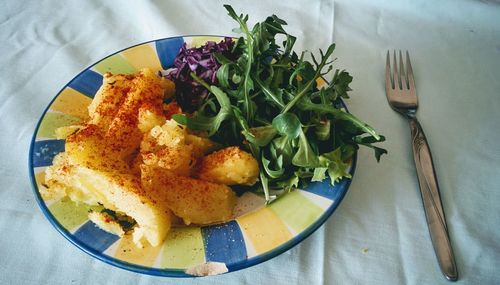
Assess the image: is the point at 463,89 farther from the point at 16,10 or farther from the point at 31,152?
the point at 16,10

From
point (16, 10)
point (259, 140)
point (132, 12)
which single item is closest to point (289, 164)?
point (259, 140)

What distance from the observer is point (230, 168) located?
769 mm

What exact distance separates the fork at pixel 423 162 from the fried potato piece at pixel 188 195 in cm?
46

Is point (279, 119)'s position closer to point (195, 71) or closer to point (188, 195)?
point (188, 195)

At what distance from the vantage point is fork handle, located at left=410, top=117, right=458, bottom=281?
2.55ft

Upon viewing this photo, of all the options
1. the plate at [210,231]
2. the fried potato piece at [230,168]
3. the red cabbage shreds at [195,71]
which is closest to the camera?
the plate at [210,231]

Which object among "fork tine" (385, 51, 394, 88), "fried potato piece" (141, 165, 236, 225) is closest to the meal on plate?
"fried potato piece" (141, 165, 236, 225)

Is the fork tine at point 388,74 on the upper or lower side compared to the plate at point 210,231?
upper

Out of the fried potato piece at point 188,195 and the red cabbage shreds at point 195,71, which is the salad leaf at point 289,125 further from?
the red cabbage shreds at point 195,71

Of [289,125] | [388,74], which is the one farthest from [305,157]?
[388,74]

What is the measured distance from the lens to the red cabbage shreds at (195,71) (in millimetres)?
1018

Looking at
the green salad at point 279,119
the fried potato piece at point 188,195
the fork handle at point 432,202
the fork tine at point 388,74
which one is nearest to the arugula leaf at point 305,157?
the green salad at point 279,119

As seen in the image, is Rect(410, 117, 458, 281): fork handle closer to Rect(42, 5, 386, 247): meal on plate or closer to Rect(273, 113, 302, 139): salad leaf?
Rect(42, 5, 386, 247): meal on plate

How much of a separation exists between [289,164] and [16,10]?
Result: 1.18m
